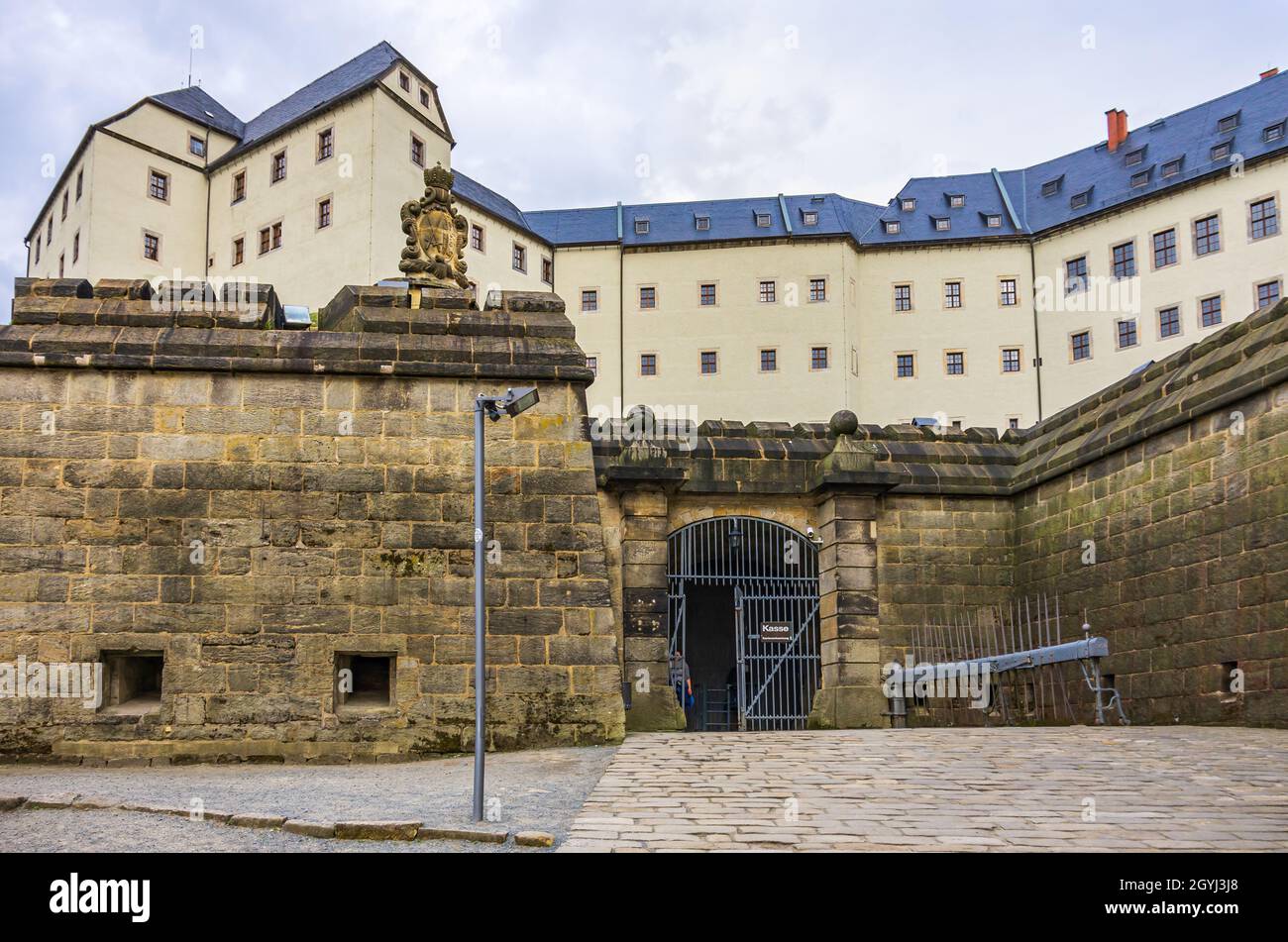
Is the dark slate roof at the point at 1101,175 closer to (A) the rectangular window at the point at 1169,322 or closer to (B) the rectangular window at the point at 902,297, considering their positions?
(B) the rectangular window at the point at 902,297

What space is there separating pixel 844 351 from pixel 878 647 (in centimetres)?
3974

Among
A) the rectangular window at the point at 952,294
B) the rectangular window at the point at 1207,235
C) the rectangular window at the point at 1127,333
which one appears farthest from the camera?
the rectangular window at the point at 952,294

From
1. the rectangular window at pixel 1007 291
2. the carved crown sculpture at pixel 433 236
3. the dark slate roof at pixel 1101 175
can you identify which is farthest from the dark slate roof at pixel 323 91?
the carved crown sculpture at pixel 433 236

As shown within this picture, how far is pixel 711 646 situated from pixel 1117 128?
37720mm

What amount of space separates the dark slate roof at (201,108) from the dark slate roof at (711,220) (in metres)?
13.9

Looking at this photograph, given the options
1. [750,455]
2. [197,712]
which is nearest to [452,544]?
[197,712]

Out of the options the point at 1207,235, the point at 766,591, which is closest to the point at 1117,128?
the point at 1207,235

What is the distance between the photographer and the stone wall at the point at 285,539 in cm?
1194

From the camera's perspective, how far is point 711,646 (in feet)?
93.5

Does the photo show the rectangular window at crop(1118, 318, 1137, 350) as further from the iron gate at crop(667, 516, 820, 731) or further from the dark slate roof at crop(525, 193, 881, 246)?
the iron gate at crop(667, 516, 820, 731)

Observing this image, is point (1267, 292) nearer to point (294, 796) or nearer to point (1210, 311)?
point (1210, 311)

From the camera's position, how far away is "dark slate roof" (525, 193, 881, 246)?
189 ft

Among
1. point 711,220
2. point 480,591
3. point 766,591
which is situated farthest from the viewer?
point 711,220

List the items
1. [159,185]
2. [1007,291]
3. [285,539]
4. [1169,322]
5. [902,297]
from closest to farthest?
[285,539]
[1169,322]
[159,185]
[1007,291]
[902,297]
